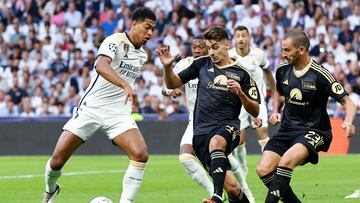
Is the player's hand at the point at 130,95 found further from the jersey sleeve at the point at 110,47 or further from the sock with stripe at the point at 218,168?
the sock with stripe at the point at 218,168

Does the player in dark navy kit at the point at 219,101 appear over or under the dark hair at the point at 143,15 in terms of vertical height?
under

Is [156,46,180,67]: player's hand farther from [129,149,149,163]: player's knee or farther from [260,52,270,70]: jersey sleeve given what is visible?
[260,52,270,70]: jersey sleeve

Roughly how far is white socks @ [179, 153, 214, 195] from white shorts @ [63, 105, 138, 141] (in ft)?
5.11

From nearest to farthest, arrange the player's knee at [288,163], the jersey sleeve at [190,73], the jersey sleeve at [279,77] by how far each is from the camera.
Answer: the player's knee at [288,163] < the jersey sleeve at [279,77] < the jersey sleeve at [190,73]

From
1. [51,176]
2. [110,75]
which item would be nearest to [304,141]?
[110,75]

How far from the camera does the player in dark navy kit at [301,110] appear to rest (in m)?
11.4

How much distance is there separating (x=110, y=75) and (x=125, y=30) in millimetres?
18698

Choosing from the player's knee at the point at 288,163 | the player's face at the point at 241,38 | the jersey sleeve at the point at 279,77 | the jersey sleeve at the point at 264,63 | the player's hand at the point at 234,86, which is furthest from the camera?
the jersey sleeve at the point at 264,63

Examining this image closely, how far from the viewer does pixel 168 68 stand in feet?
38.8

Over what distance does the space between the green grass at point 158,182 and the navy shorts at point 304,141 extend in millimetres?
2546

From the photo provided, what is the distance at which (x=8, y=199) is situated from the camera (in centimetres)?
1460

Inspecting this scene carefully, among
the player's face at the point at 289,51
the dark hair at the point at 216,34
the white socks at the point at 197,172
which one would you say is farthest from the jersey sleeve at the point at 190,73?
the white socks at the point at 197,172

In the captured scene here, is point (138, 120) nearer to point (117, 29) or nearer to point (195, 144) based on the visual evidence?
point (117, 29)

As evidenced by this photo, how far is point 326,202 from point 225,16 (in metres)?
16.2
